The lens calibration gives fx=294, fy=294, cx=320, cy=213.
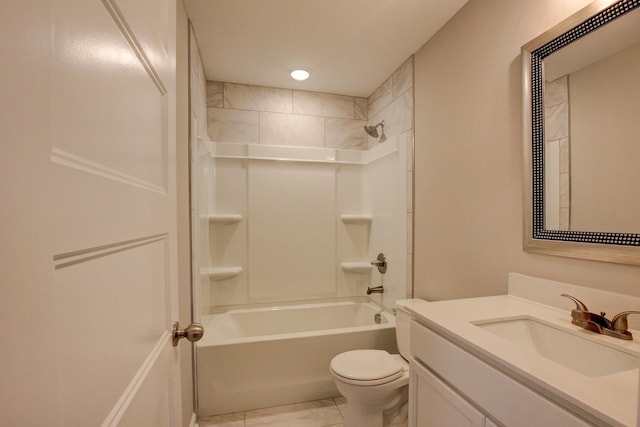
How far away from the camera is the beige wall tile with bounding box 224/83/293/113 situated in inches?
104

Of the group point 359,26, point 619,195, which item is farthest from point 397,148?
point 619,195

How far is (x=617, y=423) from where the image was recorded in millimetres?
556

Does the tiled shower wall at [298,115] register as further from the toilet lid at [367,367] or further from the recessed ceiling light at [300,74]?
the toilet lid at [367,367]

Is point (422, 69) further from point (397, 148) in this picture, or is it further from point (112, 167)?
point (112, 167)

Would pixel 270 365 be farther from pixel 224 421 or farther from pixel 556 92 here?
pixel 556 92

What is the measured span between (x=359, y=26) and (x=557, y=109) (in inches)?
48.3

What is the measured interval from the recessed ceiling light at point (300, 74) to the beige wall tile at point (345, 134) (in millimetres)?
493

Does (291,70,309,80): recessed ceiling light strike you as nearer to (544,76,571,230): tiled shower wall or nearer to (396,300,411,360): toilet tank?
(544,76,571,230): tiled shower wall

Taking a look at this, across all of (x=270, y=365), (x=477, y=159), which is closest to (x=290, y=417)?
(x=270, y=365)

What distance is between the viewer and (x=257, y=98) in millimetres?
2707

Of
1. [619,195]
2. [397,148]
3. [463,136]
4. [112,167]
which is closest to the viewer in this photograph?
[112,167]

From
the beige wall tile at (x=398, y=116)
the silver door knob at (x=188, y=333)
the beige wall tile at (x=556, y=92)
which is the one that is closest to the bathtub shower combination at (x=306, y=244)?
the beige wall tile at (x=398, y=116)

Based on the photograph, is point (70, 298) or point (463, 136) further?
point (463, 136)

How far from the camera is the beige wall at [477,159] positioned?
1.26m
